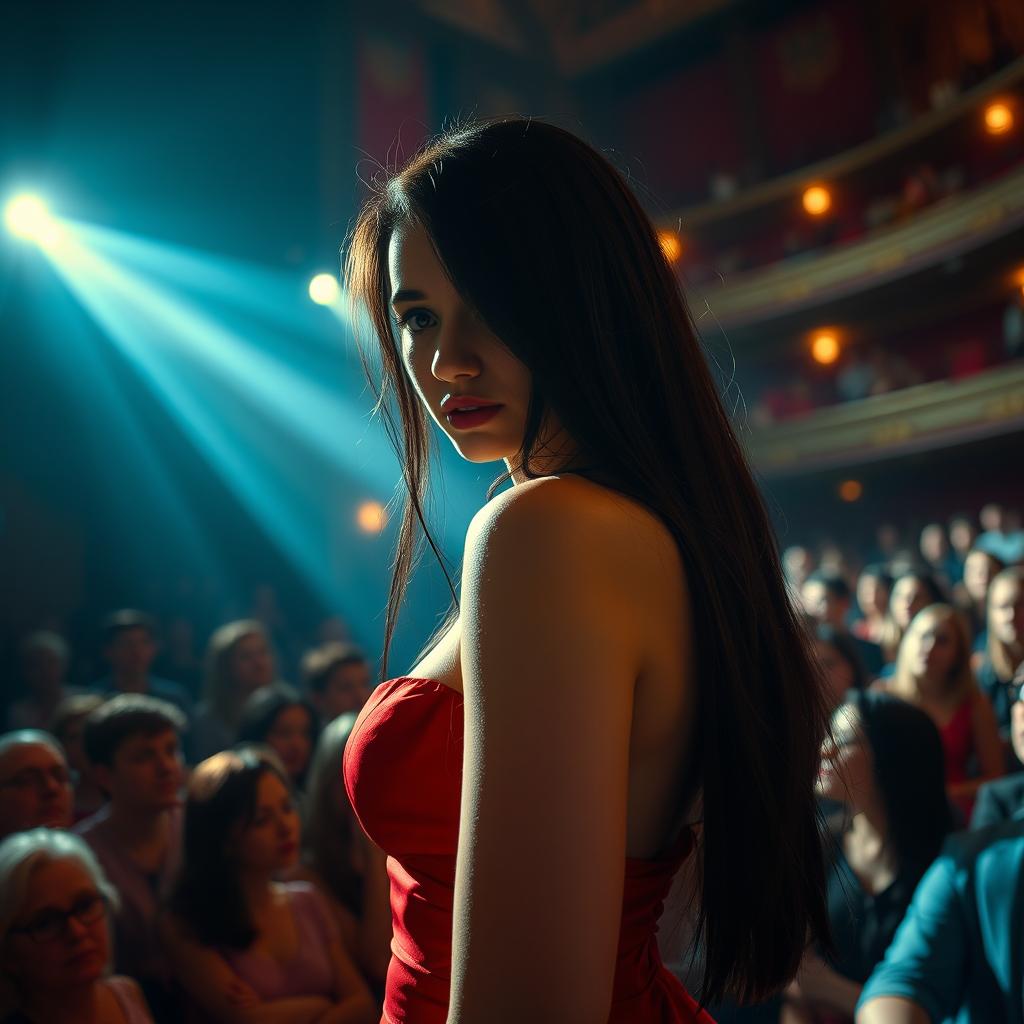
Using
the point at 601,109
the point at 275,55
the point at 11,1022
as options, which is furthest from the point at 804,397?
the point at 11,1022

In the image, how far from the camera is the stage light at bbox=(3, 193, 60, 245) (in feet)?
31.6

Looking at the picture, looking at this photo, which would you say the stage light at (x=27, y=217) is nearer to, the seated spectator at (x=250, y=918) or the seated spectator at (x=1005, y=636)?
the seated spectator at (x=250, y=918)

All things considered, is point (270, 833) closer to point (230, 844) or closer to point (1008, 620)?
point (230, 844)

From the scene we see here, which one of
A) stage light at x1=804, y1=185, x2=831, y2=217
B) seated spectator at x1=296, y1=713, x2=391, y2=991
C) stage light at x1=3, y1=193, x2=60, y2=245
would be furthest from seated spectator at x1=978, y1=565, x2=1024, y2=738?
stage light at x1=804, y1=185, x2=831, y2=217

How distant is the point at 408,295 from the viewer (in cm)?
95

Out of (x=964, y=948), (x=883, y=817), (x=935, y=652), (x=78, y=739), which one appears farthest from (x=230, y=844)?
(x=935, y=652)

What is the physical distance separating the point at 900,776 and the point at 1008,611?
1.71m

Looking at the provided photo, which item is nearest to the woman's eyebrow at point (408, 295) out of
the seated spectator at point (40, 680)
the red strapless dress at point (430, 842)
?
the red strapless dress at point (430, 842)

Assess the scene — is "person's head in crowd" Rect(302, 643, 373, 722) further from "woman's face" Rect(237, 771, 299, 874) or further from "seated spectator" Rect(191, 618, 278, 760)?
"woman's face" Rect(237, 771, 299, 874)

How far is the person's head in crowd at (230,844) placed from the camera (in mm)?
2799

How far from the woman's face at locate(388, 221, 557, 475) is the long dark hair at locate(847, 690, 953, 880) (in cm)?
→ 214

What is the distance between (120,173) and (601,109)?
30.6 feet

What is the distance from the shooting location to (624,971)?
3.03 ft

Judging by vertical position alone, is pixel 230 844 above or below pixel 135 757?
below
